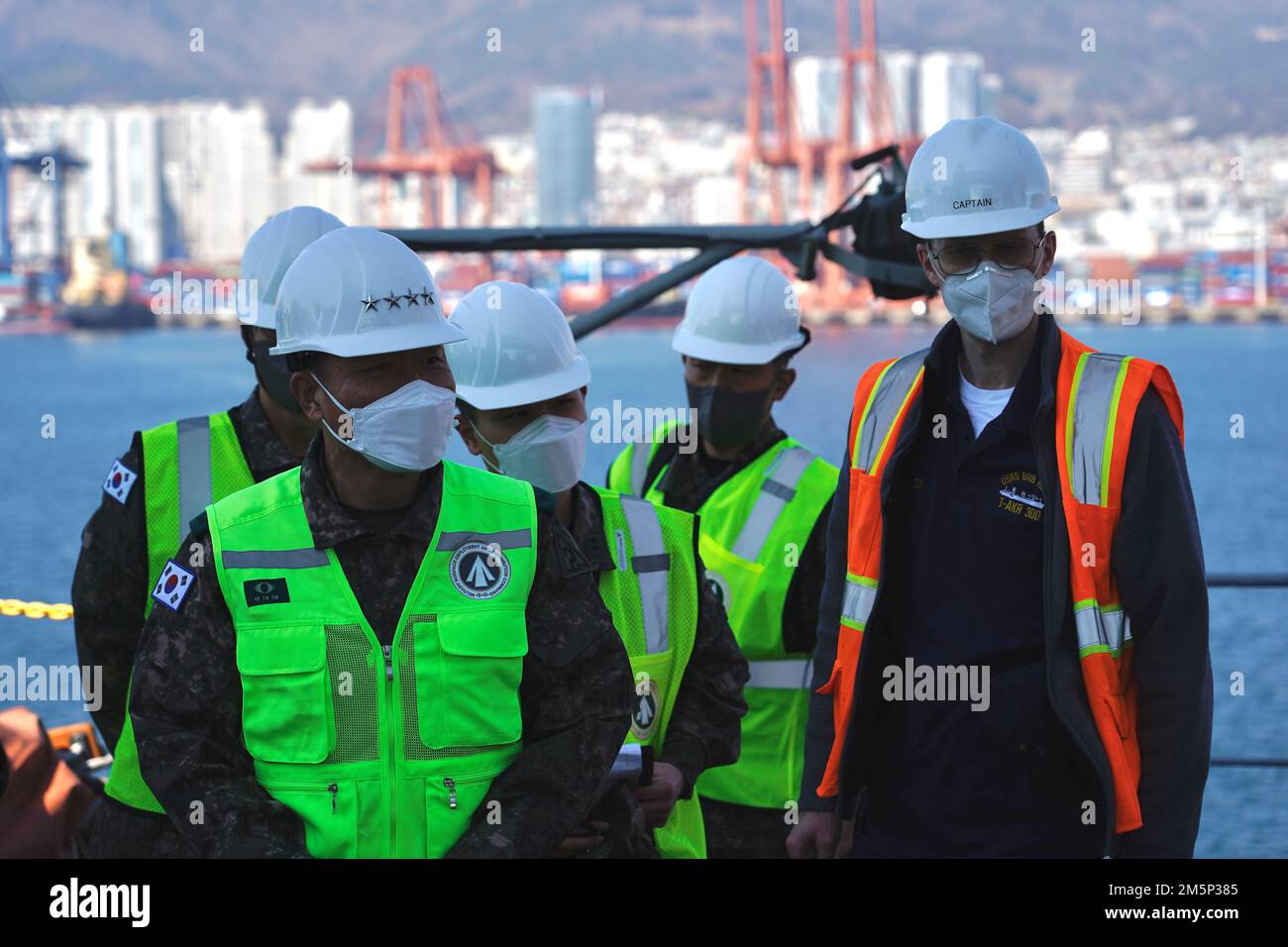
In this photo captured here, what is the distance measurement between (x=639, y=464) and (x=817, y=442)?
46099 mm

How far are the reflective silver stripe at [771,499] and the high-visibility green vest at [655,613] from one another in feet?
2.39

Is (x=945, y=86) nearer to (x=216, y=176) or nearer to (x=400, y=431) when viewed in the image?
(x=216, y=176)

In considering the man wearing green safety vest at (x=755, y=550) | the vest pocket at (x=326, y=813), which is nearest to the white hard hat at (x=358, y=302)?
the vest pocket at (x=326, y=813)

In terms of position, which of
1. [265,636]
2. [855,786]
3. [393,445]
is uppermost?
[393,445]

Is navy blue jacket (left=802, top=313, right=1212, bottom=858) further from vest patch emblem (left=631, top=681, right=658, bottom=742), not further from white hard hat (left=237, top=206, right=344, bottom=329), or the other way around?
white hard hat (left=237, top=206, right=344, bottom=329)

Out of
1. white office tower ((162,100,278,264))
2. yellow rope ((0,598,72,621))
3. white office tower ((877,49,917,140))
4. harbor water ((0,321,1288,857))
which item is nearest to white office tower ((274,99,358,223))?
white office tower ((162,100,278,264))

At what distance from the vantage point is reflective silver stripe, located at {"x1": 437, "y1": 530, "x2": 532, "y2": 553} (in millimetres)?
2506

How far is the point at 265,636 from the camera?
2.43m

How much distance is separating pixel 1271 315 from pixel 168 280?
83317 millimetres

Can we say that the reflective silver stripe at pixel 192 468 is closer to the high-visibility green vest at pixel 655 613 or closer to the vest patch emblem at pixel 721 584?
the high-visibility green vest at pixel 655 613

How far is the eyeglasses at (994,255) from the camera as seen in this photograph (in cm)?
303

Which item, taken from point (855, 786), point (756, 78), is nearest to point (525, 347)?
point (855, 786)

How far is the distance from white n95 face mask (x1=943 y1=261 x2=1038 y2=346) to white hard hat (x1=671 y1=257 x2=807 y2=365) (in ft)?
4.72
